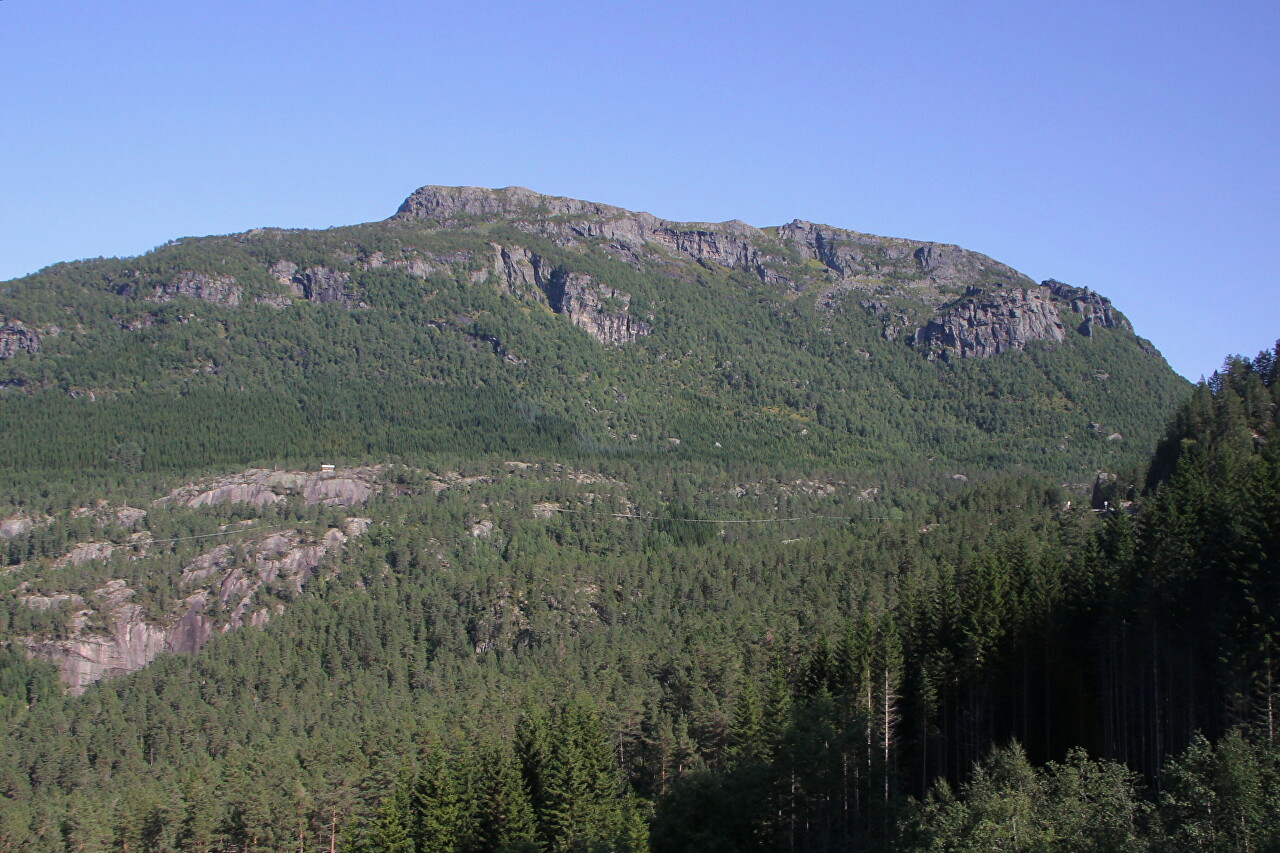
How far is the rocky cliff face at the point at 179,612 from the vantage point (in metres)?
174

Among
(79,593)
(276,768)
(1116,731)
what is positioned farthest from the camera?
(79,593)

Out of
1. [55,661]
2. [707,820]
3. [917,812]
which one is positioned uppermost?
[917,812]

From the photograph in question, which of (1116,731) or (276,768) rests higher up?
(1116,731)

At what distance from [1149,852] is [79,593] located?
178 meters

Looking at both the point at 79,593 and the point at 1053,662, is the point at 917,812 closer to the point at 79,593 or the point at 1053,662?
the point at 1053,662

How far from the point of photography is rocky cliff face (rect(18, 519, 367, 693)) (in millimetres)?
173750

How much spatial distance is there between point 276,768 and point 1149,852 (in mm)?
75498

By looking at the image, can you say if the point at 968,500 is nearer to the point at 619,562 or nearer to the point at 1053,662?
the point at 619,562

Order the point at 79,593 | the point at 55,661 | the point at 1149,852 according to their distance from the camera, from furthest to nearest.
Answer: the point at 79,593, the point at 55,661, the point at 1149,852

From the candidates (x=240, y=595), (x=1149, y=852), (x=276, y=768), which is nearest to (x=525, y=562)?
(x=240, y=595)

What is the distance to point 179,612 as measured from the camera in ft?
601

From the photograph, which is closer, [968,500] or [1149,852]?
[1149,852]

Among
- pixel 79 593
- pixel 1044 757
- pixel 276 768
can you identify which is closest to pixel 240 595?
pixel 79 593

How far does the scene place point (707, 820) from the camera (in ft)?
226
